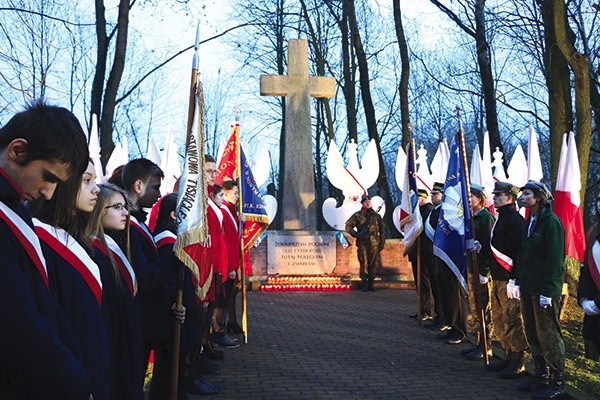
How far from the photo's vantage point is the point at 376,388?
6.10m

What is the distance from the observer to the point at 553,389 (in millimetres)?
5723

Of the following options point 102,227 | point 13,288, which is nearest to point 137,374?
point 102,227

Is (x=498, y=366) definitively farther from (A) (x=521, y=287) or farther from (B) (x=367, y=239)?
(B) (x=367, y=239)

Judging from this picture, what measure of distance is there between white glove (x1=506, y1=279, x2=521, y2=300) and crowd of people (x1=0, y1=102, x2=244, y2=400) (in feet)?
11.8

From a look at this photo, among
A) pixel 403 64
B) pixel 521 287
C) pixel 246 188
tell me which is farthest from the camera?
pixel 403 64

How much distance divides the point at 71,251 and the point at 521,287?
16.3ft

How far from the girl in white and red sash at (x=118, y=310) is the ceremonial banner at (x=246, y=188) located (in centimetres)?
509

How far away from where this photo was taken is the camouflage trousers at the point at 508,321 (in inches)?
259

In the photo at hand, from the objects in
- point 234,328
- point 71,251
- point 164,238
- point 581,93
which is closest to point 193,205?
point 164,238

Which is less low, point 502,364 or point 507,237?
point 507,237

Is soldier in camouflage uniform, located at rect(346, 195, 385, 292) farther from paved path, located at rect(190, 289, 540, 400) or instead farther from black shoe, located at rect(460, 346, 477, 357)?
black shoe, located at rect(460, 346, 477, 357)

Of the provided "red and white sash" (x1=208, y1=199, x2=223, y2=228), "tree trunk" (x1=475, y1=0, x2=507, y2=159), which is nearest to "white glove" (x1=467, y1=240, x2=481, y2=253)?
"red and white sash" (x1=208, y1=199, x2=223, y2=228)

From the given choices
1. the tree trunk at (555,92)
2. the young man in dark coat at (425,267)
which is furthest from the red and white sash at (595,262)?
the tree trunk at (555,92)

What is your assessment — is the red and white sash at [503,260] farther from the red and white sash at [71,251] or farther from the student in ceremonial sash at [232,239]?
the red and white sash at [71,251]
